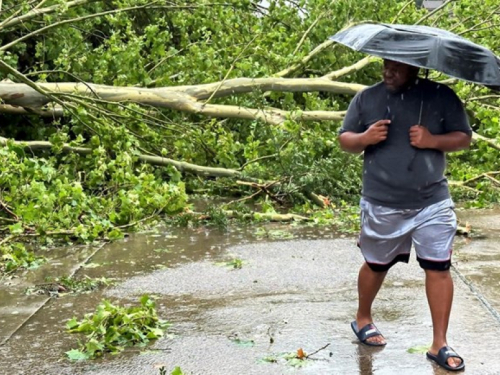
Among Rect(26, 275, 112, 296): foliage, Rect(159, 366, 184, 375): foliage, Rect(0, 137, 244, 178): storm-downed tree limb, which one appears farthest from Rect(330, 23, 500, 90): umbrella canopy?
Rect(0, 137, 244, 178): storm-downed tree limb

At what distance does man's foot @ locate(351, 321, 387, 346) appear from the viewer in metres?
3.72

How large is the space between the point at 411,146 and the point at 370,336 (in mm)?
884

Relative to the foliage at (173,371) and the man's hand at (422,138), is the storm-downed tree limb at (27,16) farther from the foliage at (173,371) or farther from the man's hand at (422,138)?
the foliage at (173,371)

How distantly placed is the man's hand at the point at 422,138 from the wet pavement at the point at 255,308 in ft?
2.98

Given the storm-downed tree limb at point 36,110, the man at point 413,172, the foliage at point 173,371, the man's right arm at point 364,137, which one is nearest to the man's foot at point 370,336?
the man at point 413,172

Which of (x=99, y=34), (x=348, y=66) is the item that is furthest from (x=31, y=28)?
(x=348, y=66)

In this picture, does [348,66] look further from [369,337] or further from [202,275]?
[369,337]

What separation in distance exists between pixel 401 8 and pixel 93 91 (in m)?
4.11

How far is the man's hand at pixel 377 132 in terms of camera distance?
3584 mm

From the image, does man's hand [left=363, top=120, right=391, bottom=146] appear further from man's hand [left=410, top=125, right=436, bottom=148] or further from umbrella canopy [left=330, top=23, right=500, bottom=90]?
umbrella canopy [left=330, top=23, right=500, bottom=90]

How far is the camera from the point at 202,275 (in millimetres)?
5207

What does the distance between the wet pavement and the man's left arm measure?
0.91m

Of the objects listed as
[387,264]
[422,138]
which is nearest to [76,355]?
[387,264]

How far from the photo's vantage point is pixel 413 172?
3584mm
